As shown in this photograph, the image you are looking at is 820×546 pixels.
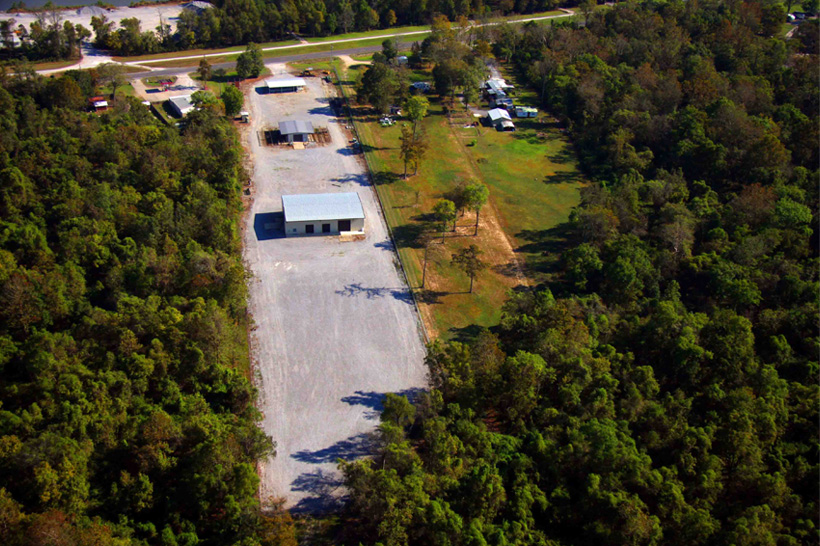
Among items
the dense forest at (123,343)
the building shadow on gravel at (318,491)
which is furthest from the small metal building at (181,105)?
the building shadow on gravel at (318,491)

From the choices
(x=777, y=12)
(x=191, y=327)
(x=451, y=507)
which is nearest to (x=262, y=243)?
(x=191, y=327)

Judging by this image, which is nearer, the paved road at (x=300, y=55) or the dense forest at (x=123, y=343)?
the dense forest at (x=123, y=343)

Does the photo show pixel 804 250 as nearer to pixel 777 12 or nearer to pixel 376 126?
pixel 376 126

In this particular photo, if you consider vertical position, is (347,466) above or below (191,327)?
below

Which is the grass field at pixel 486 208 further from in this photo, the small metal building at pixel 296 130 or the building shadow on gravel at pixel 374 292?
the small metal building at pixel 296 130

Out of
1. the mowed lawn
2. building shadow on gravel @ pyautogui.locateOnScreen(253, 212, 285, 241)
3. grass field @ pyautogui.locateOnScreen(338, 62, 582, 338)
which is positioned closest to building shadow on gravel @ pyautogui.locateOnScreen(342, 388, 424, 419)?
grass field @ pyautogui.locateOnScreen(338, 62, 582, 338)
